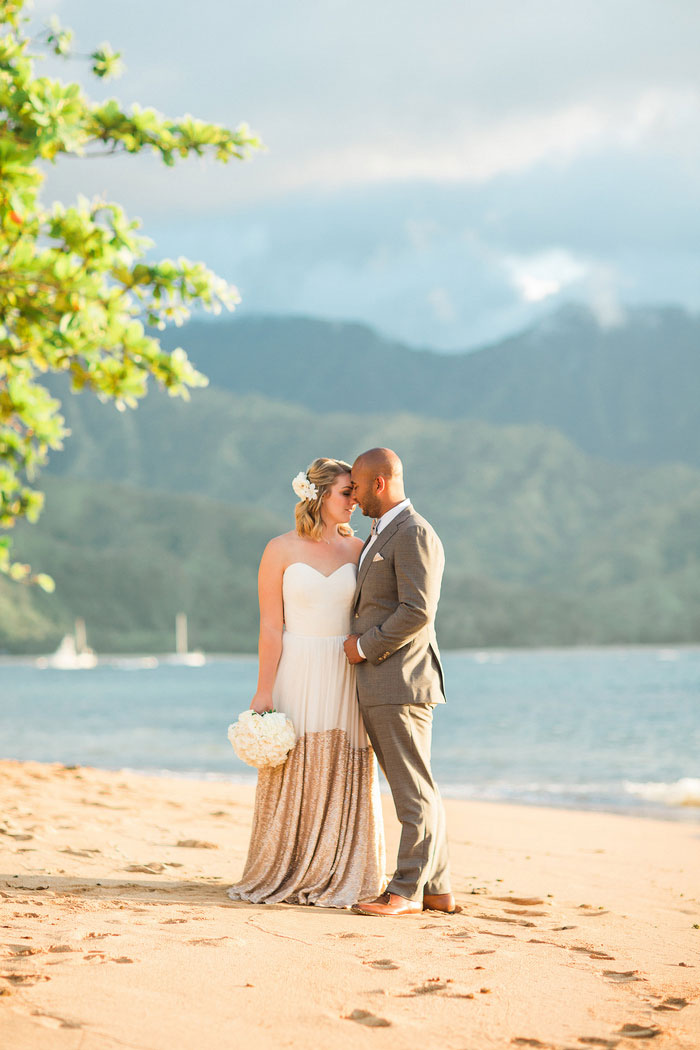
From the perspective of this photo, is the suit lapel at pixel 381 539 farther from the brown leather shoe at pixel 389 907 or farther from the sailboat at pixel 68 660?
the sailboat at pixel 68 660

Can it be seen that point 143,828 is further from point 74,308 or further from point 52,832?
point 74,308

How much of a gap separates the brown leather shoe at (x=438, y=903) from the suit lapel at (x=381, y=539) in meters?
1.41

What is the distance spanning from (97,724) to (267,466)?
162 meters

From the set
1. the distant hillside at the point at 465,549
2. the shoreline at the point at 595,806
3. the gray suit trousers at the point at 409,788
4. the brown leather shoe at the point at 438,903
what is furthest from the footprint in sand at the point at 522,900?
the distant hillside at the point at 465,549

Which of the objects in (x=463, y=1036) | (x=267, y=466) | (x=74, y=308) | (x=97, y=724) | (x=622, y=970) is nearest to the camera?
(x=463, y=1036)

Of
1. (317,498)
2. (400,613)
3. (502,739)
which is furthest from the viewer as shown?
(502,739)

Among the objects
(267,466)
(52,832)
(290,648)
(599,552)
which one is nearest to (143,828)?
(52,832)

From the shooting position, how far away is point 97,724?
31547mm

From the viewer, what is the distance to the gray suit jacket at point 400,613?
482 cm

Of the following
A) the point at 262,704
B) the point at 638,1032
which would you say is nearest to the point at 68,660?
the point at 262,704

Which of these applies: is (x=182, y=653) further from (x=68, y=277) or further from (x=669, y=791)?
(x=68, y=277)

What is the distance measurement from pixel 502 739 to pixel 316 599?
2139cm

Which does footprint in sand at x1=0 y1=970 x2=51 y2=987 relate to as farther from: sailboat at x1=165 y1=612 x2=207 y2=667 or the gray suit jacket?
sailboat at x1=165 y1=612 x2=207 y2=667

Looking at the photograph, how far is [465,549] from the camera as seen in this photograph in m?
153
